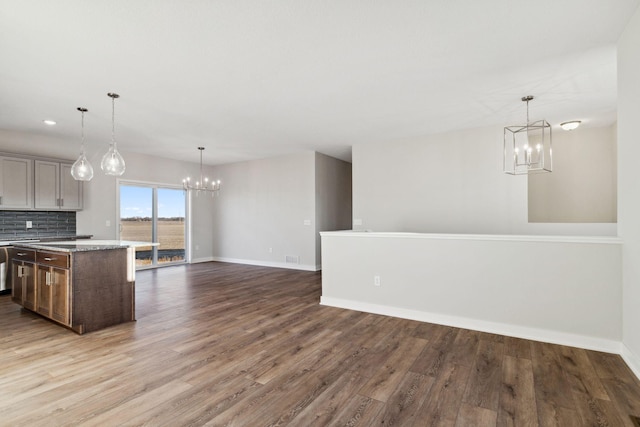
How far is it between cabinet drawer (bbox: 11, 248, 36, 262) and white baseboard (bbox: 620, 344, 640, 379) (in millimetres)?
6076

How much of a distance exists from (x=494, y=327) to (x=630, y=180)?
1.80m

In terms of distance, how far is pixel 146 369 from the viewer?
2539mm

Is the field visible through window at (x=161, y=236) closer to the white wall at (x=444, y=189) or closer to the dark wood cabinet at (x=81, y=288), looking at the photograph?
the dark wood cabinet at (x=81, y=288)

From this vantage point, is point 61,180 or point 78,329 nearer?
point 78,329

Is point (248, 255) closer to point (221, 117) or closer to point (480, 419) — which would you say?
point (221, 117)

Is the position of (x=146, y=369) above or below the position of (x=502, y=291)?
below

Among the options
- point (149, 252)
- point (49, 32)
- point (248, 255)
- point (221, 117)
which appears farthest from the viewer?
point (248, 255)

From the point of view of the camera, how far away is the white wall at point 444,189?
16.7 ft

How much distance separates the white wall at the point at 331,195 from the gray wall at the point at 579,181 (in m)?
4.10

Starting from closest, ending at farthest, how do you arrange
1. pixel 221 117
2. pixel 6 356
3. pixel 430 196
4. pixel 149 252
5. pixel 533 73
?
pixel 6 356 < pixel 533 73 < pixel 221 117 < pixel 430 196 < pixel 149 252

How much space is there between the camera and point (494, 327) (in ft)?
11.1

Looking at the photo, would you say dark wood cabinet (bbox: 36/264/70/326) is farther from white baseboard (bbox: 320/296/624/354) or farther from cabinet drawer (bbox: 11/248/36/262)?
white baseboard (bbox: 320/296/624/354)

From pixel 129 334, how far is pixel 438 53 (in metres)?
4.10

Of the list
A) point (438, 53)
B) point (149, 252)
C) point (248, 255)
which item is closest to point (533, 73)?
point (438, 53)
